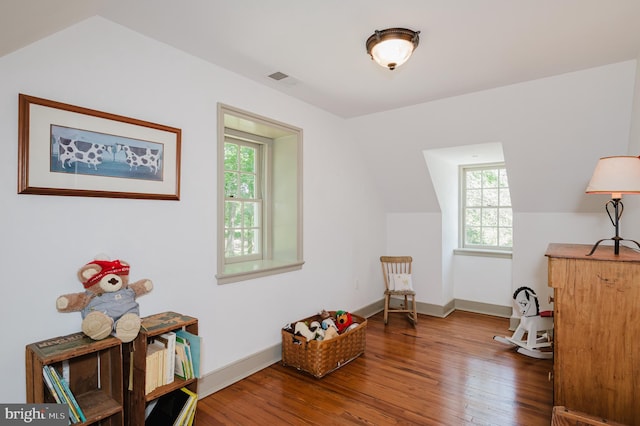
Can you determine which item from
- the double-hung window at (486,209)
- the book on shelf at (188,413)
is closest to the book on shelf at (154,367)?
the book on shelf at (188,413)

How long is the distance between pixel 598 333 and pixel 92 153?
3101mm

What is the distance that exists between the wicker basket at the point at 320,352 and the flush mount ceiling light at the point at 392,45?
2171 mm

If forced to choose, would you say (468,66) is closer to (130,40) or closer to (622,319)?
(622,319)

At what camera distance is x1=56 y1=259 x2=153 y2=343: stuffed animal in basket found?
1.79m

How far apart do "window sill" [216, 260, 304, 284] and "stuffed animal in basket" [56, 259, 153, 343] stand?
2.45 feet

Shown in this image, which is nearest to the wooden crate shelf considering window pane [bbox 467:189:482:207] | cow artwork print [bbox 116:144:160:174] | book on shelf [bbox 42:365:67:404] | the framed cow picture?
book on shelf [bbox 42:365:67:404]

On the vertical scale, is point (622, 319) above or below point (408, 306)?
above

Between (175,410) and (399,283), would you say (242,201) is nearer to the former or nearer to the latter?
(175,410)

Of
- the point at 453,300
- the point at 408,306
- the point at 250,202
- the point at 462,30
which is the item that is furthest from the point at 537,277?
the point at 250,202

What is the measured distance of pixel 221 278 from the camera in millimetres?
2676

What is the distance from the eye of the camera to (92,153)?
197 centimetres

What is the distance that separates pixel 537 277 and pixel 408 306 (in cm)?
161

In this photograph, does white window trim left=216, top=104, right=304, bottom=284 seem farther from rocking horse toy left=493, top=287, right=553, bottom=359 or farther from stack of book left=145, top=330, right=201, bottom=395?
rocking horse toy left=493, top=287, right=553, bottom=359

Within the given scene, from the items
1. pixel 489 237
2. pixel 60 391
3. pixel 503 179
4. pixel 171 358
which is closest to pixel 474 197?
pixel 503 179
